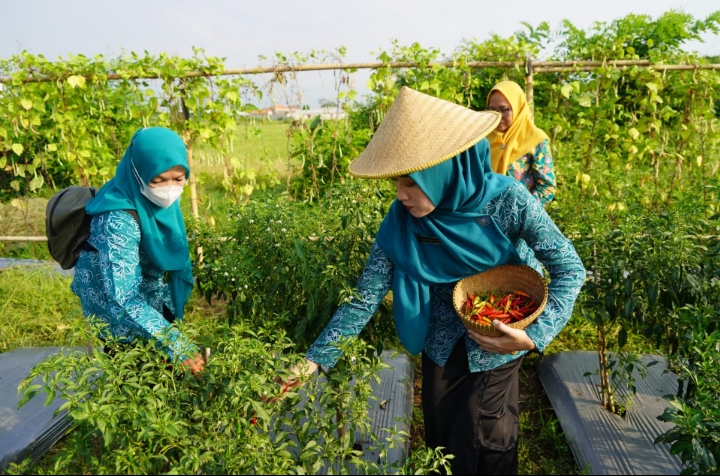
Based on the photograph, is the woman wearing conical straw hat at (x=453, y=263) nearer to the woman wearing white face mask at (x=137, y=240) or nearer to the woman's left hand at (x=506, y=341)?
the woman's left hand at (x=506, y=341)

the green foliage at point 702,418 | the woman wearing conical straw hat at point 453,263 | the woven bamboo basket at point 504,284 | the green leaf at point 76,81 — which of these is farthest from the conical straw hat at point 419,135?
the green leaf at point 76,81

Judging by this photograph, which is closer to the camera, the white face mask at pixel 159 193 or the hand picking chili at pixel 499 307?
the hand picking chili at pixel 499 307

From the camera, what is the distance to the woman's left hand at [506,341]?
5.57ft

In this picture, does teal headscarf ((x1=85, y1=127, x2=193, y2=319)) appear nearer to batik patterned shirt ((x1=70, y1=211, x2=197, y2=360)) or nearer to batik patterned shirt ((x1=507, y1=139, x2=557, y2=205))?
batik patterned shirt ((x1=70, y1=211, x2=197, y2=360))

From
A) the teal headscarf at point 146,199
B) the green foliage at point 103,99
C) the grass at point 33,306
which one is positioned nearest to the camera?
the teal headscarf at point 146,199

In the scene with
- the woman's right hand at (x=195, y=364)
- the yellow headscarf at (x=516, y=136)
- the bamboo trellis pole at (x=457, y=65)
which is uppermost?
the bamboo trellis pole at (x=457, y=65)

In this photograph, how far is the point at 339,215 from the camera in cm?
254

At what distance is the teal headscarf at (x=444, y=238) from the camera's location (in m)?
1.74

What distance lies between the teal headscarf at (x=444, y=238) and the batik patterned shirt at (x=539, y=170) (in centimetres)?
184

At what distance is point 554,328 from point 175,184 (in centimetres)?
150

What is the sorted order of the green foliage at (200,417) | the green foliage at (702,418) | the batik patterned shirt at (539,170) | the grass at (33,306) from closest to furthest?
the green foliage at (200,417) → the green foliage at (702,418) → the batik patterned shirt at (539,170) → the grass at (33,306)

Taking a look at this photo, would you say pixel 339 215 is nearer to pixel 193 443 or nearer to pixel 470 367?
pixel 470 367

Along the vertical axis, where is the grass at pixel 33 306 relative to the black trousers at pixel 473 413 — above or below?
below

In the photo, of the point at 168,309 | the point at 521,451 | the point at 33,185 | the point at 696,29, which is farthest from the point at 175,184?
the point at 696,29
